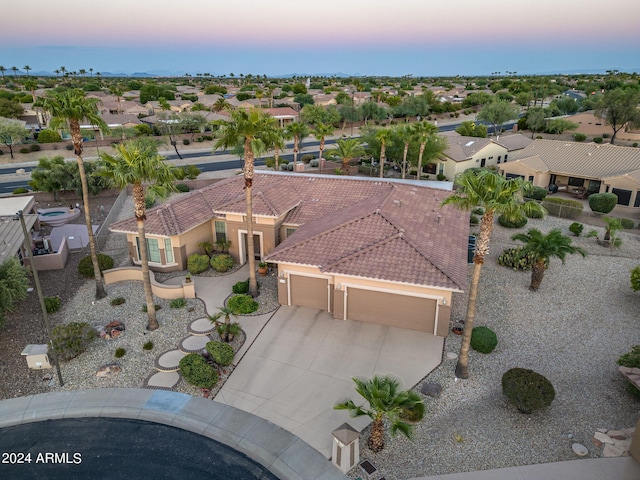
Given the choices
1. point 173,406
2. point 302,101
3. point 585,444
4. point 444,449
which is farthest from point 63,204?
point 302,101

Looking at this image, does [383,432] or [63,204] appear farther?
[63,204]

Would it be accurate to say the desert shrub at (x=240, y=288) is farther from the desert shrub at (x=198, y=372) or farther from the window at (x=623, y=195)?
the window at (x=623, y=195)

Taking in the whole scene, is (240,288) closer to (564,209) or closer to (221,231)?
(221,231)

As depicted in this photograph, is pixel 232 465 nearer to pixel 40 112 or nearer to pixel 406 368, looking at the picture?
pixel 406 368

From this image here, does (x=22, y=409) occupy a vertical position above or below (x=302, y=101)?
below

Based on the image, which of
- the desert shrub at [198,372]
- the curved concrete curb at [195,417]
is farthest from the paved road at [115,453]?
the desert shrub at [198,372]
